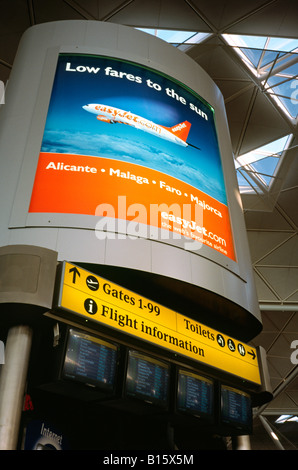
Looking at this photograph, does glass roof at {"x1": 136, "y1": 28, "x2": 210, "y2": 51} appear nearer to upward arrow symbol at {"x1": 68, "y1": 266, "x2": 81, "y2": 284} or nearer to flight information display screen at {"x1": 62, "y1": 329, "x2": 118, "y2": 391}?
upward arrow symbol at {"x1": 68, "y1": 266, "x2": 81, "y2": 284}

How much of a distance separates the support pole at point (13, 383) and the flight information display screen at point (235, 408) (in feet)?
8.47

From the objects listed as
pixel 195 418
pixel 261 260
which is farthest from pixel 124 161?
pixel 261 260

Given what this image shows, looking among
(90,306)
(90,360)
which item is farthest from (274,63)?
(90,360)

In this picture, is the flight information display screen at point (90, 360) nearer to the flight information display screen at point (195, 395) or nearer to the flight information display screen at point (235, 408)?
the flight information display screen at point (195, 395)

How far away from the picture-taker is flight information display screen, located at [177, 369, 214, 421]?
5.34 m

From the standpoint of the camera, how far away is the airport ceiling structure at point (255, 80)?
42.0ft

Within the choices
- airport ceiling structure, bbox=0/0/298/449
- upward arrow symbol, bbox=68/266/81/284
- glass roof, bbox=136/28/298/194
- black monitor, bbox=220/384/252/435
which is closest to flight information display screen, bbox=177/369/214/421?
black monitor, bbox=220/384/252/435

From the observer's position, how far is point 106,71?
25.4 ft

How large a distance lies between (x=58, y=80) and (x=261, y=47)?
9.58 m

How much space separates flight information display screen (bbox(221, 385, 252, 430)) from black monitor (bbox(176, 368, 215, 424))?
22 cm

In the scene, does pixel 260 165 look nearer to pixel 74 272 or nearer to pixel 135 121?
pixel 135 121

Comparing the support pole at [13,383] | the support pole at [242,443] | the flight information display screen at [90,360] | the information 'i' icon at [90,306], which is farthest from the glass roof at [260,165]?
the support pole at [13,383]

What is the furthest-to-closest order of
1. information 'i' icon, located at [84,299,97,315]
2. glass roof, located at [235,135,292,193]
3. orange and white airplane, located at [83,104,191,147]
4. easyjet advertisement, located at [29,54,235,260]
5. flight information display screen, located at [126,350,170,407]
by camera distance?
glass roof, located at [235,135,292,193]
orange and white airplane, located at [83,104,191,147]
easyjet advertisement, located at [29,54,235,260]
flight information display screen, located at [126,350,170,407]
information 'i' icon, located at [84,299,97,315]
